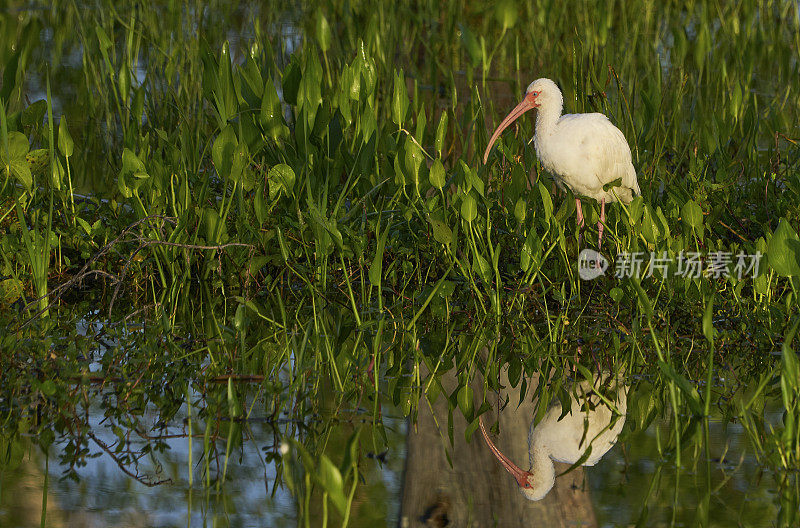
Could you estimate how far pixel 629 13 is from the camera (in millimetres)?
8680

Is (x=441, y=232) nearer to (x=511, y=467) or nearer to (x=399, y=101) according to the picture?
(x=399, y=101)

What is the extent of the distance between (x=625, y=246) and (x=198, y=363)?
1.77 meters

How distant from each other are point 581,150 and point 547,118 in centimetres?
29

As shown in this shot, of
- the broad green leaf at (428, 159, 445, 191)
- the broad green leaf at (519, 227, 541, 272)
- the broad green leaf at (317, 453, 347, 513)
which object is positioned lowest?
the broad green leaf at (519, 227, 541, 272)

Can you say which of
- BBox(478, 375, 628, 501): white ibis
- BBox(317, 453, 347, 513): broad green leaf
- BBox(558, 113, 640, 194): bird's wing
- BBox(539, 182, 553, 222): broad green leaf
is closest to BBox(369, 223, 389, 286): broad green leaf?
BBox(539, 182, 553, 222): broad green leaf

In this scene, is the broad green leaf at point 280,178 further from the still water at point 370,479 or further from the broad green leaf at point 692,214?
the broad green leaf at point 692,214

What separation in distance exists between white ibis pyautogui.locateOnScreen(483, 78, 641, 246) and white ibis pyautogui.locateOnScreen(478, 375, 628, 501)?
127cm

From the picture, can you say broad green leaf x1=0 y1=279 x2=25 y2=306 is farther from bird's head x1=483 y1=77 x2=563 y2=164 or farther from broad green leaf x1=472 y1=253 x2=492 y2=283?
bird's head x1=483 y1=77 x2=563 y2=164

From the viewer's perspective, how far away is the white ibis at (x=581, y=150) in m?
4.70

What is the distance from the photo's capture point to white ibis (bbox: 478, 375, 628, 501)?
9.66 ft

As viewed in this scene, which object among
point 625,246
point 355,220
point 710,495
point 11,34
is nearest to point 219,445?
point 710,495

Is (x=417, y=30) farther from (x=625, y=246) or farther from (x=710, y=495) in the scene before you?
(x=710, y=495)

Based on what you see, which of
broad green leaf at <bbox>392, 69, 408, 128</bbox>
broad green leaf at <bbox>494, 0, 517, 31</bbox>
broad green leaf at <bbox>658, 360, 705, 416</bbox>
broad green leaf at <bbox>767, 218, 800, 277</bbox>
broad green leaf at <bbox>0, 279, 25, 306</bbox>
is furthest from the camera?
broad green leaf at <bbox>494, 0, 517, 31</bbox>

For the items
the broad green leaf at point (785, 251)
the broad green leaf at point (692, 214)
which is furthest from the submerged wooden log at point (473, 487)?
the broad green leaf at point (692, 214)
